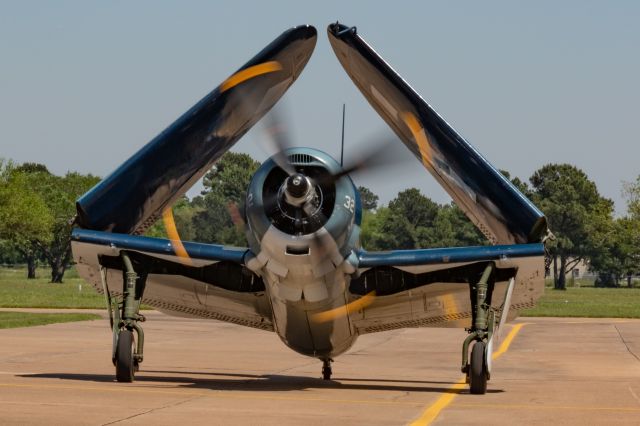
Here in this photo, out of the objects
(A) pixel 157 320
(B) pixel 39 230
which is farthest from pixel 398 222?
(A) pixel 157 320

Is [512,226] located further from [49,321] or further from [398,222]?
[398,222]

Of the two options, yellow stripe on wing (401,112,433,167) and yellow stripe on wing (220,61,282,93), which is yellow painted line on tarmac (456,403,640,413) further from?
yellow stripe on wing (220,61,282,93)

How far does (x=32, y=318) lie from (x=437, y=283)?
25961mm

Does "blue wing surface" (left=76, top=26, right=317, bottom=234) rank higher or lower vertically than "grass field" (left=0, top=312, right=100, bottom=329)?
higher

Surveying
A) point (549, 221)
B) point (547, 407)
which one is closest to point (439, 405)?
point (547, 407)

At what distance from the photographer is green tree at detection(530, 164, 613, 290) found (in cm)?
14812

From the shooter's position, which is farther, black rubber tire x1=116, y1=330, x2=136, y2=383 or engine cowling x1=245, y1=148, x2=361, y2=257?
black rubber tire x1=116, y1=330, x2=136, y2=383

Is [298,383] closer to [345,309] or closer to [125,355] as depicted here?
[345,309]

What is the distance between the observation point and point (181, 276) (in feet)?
60.2

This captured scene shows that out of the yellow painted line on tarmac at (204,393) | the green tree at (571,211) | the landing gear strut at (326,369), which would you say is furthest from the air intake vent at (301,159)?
the green tree at (571,211)

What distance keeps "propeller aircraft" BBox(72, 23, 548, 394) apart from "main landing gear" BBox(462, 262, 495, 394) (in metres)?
0.02

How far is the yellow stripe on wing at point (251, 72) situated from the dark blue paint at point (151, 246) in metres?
2.34

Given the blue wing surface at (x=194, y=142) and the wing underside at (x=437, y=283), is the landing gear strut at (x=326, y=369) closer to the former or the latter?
the wing underside at (x=437, y=283)

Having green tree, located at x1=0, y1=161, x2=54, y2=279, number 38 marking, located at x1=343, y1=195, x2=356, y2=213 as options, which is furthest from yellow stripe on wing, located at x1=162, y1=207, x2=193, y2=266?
green tree, located at x1=0, y1=161, x2=54, y2=279
